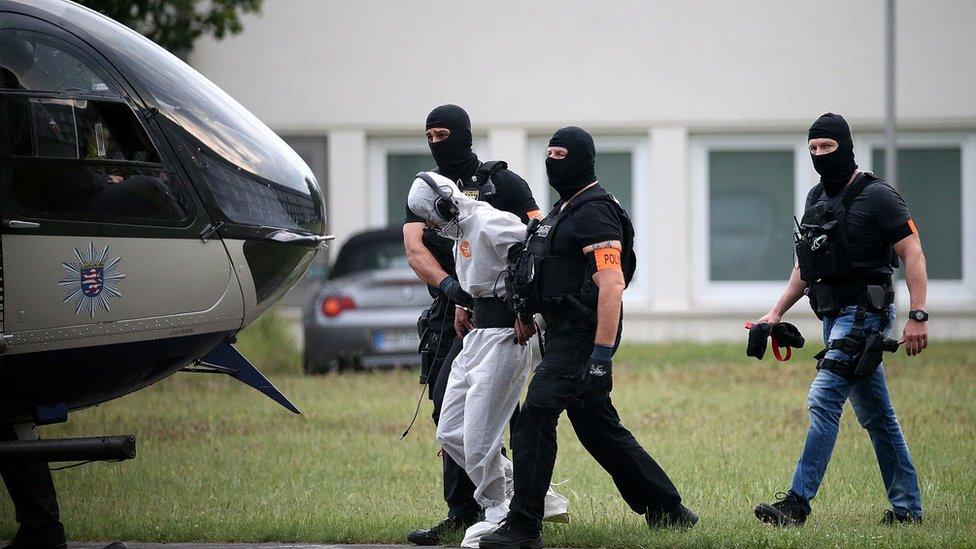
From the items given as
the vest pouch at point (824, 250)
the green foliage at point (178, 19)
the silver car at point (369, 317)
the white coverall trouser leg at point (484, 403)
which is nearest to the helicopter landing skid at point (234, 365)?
the white coverall trouser leg at point (484, 403)

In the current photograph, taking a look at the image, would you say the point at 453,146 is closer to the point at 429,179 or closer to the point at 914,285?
the point at 429,179

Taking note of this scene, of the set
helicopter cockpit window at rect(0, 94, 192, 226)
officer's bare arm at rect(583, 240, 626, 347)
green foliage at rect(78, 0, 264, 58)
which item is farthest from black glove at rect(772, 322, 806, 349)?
green foliage at rect(78, 0, 264, 58)

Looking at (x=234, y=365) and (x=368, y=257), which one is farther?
(x=368, y=257)

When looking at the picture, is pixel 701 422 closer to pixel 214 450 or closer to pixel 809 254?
pixel 214 450

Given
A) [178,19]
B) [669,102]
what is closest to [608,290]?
[178,19]

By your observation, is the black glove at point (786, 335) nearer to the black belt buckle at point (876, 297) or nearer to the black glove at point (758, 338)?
the black glove at point (758, 338)

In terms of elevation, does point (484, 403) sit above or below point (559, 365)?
below

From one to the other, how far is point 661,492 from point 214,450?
461 cm

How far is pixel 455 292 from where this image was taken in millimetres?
6691

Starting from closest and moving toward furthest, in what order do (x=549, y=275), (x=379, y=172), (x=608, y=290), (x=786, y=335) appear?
(x=608, y=290)
(x=549, y=275)
(x=786, y=335)
(x=379, y=172)

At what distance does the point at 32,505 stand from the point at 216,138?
1920mm

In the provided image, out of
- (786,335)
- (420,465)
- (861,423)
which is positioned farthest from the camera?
(420,465)

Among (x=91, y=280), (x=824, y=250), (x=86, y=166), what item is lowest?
(x=91, y=280)

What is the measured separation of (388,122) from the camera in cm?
2019
